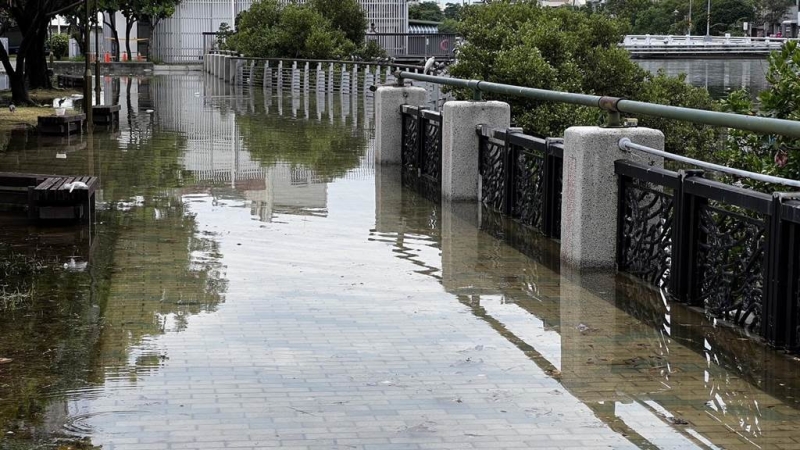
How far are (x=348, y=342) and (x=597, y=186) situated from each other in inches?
119

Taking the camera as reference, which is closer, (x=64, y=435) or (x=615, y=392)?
(x=64, y=435)

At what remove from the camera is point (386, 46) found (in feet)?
227

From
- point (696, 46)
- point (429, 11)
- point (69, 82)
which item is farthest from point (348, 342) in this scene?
point (429, 11)

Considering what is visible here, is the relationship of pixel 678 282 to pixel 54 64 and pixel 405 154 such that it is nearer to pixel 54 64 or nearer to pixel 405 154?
pixel 405 154

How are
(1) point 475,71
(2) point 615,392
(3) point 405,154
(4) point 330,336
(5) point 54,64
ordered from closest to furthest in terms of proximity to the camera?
(2) point 615,392 < (4) point 330,336 < (3) point 405,154 < (1) point 475,71 < (5) point 54,64

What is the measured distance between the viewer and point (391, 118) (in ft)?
60.5

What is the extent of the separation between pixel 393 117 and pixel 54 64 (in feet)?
174

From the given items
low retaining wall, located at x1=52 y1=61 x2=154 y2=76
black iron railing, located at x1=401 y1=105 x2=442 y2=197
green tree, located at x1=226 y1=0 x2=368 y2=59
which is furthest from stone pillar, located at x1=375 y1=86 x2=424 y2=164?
low retaining wall, located at x1=52 y1=61 x2=154 y2=76

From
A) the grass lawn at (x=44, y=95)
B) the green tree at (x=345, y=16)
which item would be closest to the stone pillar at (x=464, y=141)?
the grass lawn at (x=44, y=95)

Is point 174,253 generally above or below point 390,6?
below

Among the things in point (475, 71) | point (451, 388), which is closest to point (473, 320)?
point (451, 388)

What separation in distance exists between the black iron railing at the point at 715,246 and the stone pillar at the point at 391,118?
27.8ft

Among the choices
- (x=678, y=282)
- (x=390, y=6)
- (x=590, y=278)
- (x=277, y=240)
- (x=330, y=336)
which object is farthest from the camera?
(x=390, y=6)

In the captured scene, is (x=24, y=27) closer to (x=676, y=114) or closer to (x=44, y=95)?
(x=44, y=95)
